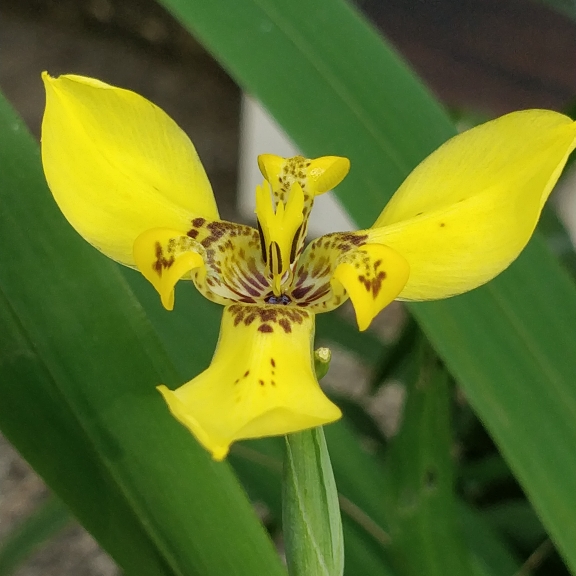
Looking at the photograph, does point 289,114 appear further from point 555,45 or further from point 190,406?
point 555,45

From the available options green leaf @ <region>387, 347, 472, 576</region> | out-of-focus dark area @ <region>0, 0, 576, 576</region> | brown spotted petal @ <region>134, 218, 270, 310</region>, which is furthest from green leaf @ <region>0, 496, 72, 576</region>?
brown spotted petal @ <region>134, 218, 270, 310</region>

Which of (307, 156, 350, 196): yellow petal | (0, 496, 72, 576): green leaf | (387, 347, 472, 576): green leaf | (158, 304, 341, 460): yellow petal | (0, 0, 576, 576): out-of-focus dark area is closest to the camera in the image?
(158, 304, 341, 460): yellow petal

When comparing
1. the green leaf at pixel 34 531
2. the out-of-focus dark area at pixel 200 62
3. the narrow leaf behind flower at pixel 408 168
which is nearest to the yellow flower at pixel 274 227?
the narrow leaf behind flower at pixel 408 168

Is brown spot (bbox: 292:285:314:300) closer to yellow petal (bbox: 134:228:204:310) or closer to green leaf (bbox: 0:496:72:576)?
yellow petal (bbox: 134:228:204:310)

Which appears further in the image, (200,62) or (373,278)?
(200,62)

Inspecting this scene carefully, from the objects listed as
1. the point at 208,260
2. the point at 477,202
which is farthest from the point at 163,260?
the point at 477,202

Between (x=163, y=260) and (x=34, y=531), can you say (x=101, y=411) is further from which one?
(x=34, y=531)

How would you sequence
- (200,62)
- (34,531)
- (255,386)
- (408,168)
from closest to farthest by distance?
(255,386), (408,168), (34,531), (200,62)

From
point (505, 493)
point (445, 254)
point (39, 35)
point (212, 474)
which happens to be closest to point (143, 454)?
point (212, 474)
